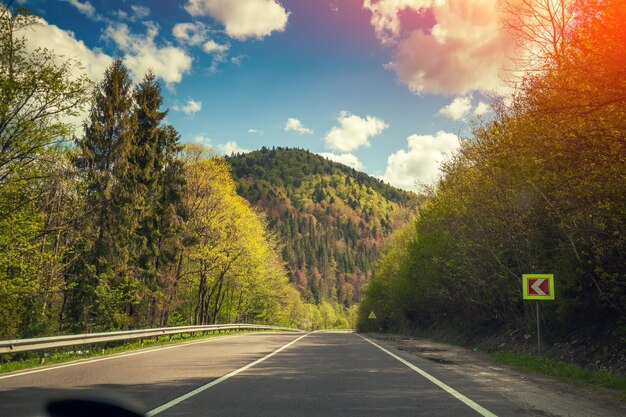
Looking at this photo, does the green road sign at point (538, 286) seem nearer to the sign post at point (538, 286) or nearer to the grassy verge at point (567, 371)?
the sign post at point (538, 286)

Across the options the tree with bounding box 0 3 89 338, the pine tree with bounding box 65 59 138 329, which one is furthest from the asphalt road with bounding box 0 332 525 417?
the pine tree with bounding box 65 59 138 329

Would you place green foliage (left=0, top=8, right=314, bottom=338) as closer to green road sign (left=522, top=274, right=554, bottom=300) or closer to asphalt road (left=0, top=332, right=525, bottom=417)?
asphalt road (left=0, top=332, right=525, bottom=417)

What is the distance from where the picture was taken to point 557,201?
1241 centimetres

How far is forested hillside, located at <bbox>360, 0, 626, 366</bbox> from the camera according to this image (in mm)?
8414

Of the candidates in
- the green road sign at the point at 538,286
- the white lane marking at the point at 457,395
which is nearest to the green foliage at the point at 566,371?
the green road sign at the point at 538,286

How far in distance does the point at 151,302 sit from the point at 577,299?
2402 cm

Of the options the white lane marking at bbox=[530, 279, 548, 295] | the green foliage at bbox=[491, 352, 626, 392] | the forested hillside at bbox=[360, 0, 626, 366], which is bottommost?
the green foliage at bbox=[491, 352, 626, 392]

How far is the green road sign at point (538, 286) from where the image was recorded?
13.4 m

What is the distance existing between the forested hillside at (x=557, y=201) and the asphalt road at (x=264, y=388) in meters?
4.64

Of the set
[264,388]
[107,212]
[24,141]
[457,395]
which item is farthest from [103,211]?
[457,395]

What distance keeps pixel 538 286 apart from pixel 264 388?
356 inches

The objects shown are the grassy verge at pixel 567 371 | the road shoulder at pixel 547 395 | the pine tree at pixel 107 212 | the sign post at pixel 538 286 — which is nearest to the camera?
the road shoulder at pixel 547 395

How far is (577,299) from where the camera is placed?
13.1 meters

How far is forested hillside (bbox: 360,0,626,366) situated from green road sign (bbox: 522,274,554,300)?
532mm
